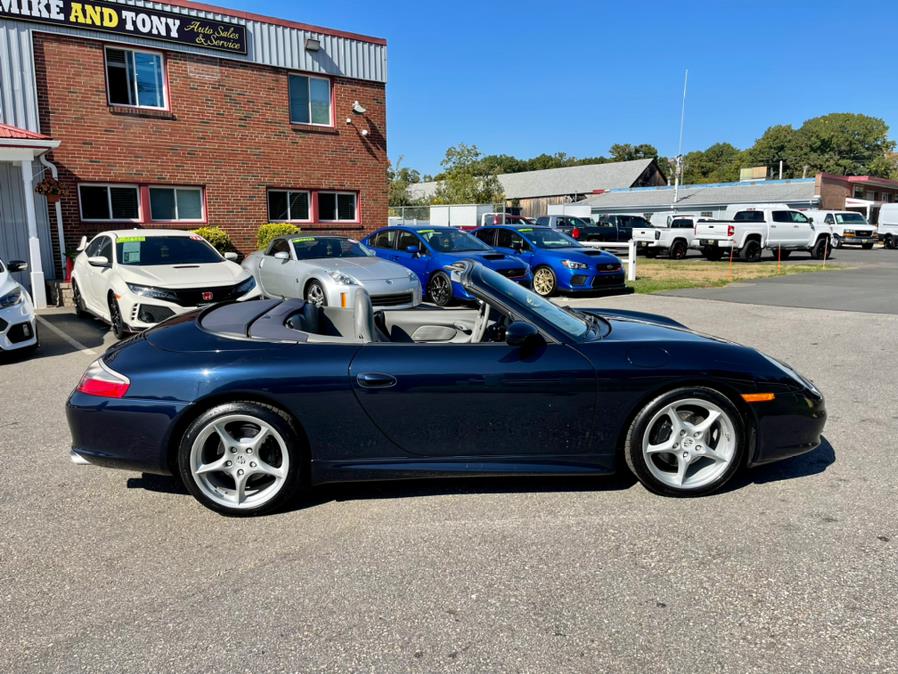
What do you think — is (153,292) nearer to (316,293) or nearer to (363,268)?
(316,293)

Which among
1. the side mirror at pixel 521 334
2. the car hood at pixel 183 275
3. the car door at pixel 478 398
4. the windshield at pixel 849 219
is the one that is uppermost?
the windshield at pixel 849 219

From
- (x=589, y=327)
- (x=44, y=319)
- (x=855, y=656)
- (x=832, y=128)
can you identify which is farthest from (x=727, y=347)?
(x=832, y=128)

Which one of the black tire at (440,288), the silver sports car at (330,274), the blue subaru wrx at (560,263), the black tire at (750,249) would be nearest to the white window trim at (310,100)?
the blue subaru wrx at (560,263)

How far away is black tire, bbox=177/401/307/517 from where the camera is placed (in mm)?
3502

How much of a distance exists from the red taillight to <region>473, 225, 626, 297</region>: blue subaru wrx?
1040cm

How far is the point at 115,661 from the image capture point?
2.45 metres

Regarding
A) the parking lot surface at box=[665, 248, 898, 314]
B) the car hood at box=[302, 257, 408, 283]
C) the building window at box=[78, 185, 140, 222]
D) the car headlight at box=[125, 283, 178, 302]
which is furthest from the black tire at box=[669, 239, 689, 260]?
the car headlight at box=[125, 283, 178, 302]

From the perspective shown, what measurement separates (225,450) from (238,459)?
0.28ft

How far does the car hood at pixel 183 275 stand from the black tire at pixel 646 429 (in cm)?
643

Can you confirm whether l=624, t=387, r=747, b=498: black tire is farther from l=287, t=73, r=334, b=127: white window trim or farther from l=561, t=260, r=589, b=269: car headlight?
l=287, t=73, r=334, b=127: white window trim

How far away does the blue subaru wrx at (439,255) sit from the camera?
40.5 feet

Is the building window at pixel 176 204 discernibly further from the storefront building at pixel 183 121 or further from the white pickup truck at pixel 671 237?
the white pickup truck at pixel 671 237

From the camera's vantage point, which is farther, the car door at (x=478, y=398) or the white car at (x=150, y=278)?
the white car at (x=150, y=278)

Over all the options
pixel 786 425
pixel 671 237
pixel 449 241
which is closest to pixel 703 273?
pixel 671 237
